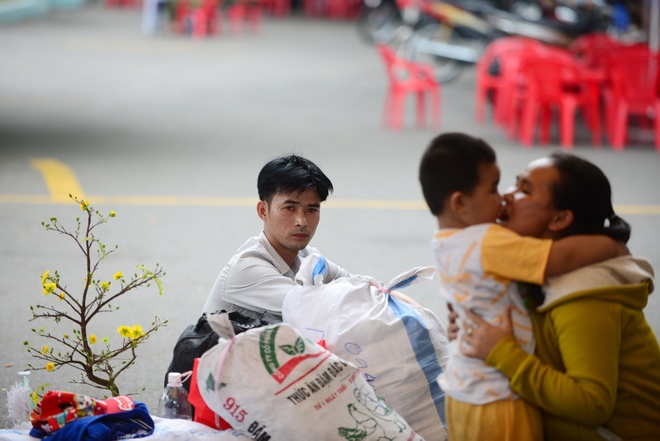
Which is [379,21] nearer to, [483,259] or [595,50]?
[595,50]

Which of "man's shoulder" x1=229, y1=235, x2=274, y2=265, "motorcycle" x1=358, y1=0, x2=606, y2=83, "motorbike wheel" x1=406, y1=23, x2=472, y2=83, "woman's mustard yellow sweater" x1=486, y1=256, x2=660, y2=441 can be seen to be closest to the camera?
"woman's mustard yellow sweater" x1=486, y1=256, x2=660, y2=441

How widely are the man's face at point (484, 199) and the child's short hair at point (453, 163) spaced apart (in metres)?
0.02

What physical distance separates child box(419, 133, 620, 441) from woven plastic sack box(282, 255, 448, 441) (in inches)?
25.5

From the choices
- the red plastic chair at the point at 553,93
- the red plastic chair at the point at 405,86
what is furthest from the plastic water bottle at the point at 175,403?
the red plastic chair at the point at 405,86

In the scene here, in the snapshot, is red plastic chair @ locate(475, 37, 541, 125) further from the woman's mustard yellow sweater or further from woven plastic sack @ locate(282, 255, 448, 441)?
the woman's mustard yellow sweater

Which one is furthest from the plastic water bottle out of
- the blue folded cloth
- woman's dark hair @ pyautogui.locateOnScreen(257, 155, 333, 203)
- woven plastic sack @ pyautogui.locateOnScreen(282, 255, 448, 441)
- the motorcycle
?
the motorcycle

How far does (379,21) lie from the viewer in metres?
20.5

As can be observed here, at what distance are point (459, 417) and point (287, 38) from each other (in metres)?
18.1

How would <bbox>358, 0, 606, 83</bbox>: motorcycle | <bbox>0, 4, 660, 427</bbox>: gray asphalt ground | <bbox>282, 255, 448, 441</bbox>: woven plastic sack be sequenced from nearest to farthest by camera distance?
<bbox>282, 255, 448, 441</bbox>: woven plastic sack < <bbox>0, 4, 660, 427</bbox>: gray asphalt ground < <bbox>358, 0, 606, 83</bbox>: motorcycle

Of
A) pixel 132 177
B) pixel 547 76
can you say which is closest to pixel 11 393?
pixel 132 177

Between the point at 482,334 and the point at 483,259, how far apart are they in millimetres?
220

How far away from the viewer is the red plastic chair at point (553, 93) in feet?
35.2

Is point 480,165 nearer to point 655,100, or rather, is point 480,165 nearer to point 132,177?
point 132,177

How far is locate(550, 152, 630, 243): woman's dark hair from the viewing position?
2.79 metres
